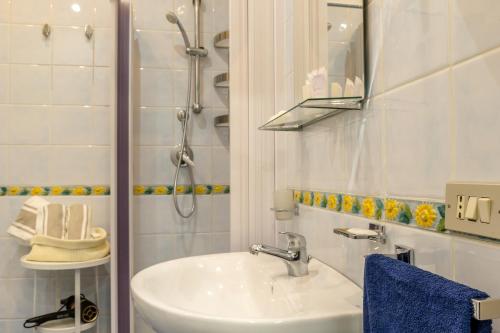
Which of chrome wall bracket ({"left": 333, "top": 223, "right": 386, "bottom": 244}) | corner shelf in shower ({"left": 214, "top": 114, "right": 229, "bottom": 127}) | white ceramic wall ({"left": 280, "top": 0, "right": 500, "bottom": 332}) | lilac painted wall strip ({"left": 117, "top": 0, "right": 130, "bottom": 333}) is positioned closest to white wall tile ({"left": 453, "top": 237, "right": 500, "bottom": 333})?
white ceramic wall ({"left": 280, "top": 0, "right": 500, "bottom": 332})

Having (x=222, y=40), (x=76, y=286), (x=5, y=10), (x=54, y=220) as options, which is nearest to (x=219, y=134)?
(x=222, y=40)

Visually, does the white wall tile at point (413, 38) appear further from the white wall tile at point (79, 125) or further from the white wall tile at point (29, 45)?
the white wall tile at point (29, 45)

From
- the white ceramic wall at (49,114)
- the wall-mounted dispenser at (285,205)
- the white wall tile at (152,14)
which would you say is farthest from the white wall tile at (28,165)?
the wall-mounted dispenser at (285,205)

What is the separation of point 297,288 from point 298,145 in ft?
1.57

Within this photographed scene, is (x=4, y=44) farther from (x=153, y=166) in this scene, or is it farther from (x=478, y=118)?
(x=478, y=118)

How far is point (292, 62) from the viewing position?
1248 millimetres

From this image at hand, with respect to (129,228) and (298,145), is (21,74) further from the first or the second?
(298,145)

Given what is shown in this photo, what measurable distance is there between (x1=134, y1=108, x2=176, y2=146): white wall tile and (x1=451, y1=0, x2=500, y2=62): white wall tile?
5.40 ft

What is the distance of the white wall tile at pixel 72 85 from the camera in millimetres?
1968

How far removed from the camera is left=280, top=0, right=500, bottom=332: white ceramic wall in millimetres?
471

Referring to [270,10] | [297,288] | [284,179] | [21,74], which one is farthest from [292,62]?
[21,74]

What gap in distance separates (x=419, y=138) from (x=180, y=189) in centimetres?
157

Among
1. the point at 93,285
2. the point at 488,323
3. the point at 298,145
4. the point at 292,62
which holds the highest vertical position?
the point at 292,62

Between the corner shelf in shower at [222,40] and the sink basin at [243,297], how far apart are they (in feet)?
4.03
